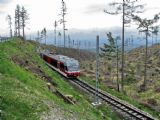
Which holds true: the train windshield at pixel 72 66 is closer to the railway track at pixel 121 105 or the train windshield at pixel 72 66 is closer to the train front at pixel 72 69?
the train front at pixel 72 69

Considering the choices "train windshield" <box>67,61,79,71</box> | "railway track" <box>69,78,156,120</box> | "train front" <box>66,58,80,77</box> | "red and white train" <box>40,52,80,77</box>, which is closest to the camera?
"railway track" <box>69,78,156,120</box>

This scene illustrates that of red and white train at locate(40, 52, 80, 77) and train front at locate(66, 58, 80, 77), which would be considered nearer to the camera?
train front at locate(66, 58, 80, 77)

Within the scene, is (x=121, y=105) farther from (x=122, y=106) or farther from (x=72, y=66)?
(x=72, y=66)

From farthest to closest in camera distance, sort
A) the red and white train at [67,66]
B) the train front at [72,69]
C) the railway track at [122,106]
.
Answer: the red and white train at [67,66] < the train front at [72,69] < the railway track at [122,106]

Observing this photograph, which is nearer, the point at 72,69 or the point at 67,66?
the point at 72,69

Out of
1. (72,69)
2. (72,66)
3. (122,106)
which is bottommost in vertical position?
(122,106)

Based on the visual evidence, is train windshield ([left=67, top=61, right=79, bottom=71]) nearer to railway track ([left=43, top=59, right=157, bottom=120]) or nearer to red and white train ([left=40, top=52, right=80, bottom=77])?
red and white train ([left=40, top=52, right=80, bottom=77])

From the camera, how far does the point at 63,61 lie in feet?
190

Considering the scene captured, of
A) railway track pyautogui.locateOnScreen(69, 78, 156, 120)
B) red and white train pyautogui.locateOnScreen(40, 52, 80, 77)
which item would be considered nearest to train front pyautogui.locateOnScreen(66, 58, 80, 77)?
red and white train pyautogui.locateOnScreen(40, 52, 80, 77)

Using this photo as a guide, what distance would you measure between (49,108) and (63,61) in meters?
34.3

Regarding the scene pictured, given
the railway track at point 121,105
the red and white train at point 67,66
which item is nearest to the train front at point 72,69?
the red and white train at point 67,66

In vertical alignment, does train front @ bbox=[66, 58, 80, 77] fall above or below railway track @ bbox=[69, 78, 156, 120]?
above

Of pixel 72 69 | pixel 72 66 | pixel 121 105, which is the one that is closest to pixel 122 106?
pixel 121 105

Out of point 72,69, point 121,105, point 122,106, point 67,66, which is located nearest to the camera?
point 122,106
